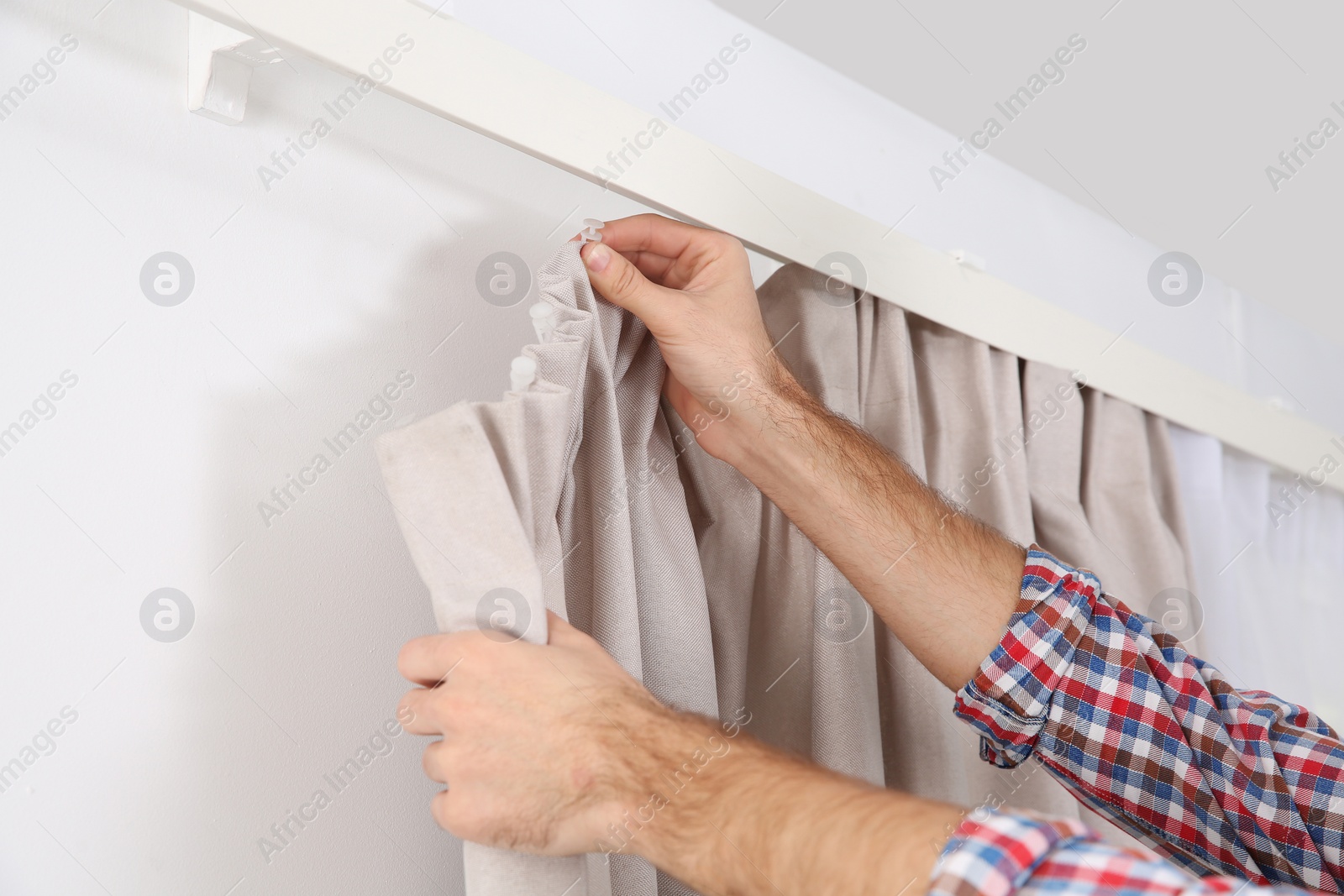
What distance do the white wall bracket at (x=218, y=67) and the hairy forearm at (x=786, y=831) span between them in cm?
48

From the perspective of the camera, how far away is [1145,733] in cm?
72

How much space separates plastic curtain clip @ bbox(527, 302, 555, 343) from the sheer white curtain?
0.85 m

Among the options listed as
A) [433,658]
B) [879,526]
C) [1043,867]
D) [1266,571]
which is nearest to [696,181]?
[879,526]

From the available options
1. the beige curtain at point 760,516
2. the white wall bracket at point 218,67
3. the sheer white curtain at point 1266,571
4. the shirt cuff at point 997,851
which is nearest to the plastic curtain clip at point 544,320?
the beige curtain at point 760,516

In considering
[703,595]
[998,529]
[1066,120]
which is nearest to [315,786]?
[703,595]

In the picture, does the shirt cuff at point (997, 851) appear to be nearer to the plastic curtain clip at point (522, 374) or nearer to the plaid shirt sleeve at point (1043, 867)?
the plaid shirt sleeve at point (1043, 867)

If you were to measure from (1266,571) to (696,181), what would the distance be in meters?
1.01

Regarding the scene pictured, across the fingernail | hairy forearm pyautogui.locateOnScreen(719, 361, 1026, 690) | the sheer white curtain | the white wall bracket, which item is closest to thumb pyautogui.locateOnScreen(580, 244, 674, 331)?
the fingernail

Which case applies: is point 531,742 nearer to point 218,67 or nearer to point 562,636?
point 562,636

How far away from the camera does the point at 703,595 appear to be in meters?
0.68

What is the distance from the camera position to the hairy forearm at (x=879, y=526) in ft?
2.33

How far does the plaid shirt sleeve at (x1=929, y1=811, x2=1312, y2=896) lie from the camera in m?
0.41

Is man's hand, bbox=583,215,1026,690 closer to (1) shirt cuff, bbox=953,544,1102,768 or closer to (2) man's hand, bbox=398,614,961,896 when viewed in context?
(1) shirt cuff, bbox=953,544,1102,768

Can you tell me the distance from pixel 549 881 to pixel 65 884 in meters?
0.27
